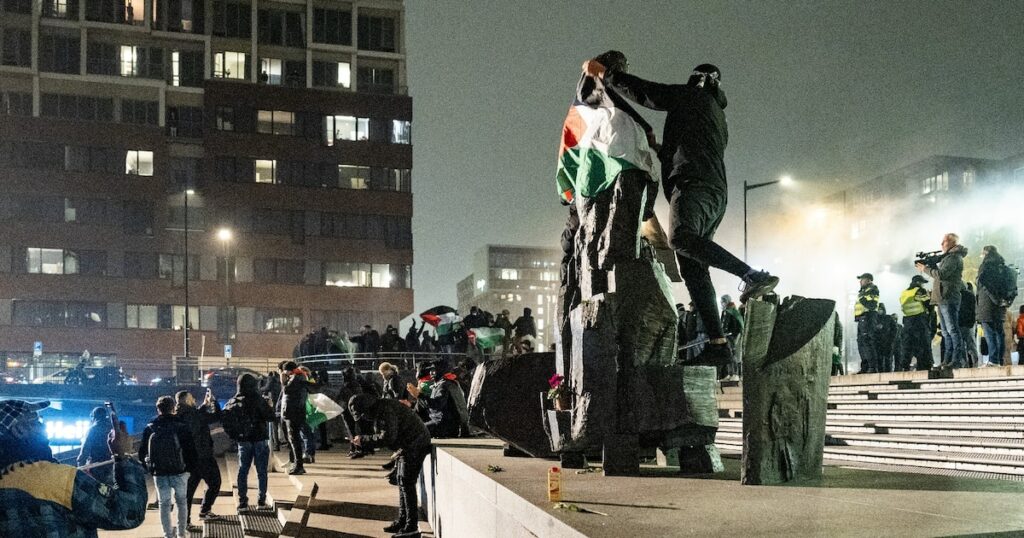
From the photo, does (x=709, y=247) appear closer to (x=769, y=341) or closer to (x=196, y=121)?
(x=769, y=341)

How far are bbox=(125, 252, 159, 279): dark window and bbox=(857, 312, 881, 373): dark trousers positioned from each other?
187ft

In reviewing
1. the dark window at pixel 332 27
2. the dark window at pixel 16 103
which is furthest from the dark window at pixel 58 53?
the dark window at pixel 332 27

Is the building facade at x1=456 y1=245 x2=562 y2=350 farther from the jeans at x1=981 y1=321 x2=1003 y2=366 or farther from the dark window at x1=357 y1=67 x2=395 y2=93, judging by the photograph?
the jeans at x1=981 y1=321 x2=1003 y2=366

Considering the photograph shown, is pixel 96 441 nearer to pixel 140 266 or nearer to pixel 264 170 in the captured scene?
pixel 140 266

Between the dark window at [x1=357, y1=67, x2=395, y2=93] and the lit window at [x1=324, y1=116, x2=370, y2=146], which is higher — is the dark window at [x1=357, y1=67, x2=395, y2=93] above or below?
above

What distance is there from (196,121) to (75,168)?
8744 millimetres

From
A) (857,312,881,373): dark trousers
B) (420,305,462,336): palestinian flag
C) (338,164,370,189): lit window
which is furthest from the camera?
(338,164,370,189): lit window

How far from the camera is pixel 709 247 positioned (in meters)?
6.00

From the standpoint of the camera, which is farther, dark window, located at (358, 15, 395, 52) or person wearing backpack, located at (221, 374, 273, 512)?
dark window, located at (358, 15, 395, 52)

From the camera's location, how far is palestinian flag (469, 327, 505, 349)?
943 inches

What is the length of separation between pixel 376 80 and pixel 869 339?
194 feet

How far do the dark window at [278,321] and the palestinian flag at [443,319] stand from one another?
1625 inches

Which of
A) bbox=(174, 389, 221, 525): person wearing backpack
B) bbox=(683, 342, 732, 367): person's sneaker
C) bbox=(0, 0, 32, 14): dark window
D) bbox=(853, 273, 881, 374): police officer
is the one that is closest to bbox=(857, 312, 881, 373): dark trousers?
bbox=(853, 273, 881, 374): police officer

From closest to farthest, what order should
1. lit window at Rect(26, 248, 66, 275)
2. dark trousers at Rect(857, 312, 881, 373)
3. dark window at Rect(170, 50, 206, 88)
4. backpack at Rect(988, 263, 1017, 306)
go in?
backpack at Rect(988, 263, 1017, 306) < dark trousers at Rect(857, 312, 881, 373) < lit window at Rect(26, 248, 66, 275) < dark window at Rect(170, 50, 206, 88)
